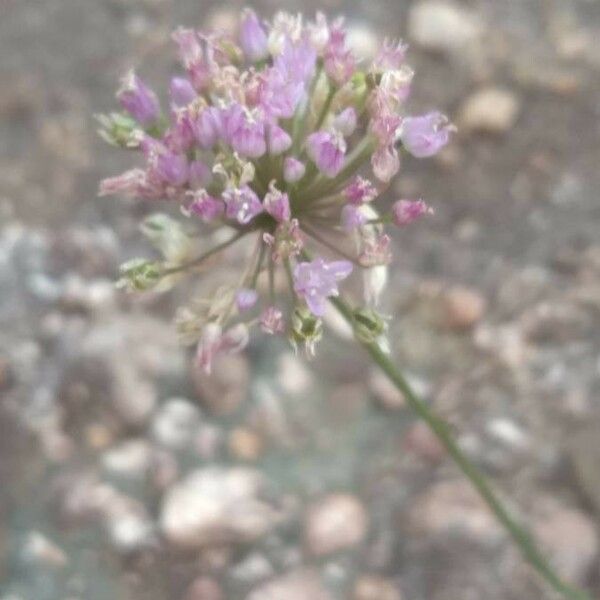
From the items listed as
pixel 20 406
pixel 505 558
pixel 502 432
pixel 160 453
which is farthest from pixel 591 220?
pixel 20 406

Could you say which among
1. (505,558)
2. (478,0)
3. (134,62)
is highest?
(134,62)

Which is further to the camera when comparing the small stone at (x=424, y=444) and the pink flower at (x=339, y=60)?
the small stone at (x=424, y=444)

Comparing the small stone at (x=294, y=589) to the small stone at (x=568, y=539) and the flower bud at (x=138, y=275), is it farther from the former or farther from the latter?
the flower bud at (x=138, y=275)

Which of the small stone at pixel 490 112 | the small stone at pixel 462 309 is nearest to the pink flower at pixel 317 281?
the small stone at pixel 462 309

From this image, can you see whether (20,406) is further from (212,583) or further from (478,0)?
(478,0)

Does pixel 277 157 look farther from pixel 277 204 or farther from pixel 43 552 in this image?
pixel 43 552

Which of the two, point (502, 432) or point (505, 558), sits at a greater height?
point (502, 432)
